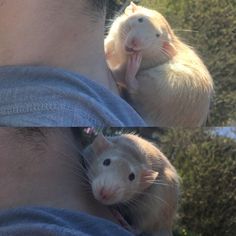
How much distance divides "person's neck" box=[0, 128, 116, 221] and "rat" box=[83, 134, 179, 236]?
0.02 meters

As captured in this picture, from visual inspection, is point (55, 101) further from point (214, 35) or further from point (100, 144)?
point (214, 35)

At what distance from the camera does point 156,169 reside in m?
12.3

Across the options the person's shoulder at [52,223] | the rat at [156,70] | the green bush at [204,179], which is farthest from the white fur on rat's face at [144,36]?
the person's shoulder at [52,223]

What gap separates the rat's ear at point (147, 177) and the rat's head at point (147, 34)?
14 centimetres

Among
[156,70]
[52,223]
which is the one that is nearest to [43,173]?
[52,223]

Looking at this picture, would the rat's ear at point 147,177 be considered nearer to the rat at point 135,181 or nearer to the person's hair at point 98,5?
the rat at point 135,181

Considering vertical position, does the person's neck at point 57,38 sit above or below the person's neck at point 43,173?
above

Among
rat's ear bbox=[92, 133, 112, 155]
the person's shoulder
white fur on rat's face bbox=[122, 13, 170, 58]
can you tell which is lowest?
the person's shoulder

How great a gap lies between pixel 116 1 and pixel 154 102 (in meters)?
0.13

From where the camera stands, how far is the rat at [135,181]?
1232 cm

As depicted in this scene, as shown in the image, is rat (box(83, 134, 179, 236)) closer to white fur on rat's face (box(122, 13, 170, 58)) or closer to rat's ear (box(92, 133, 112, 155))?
rat's ear (box(92, 133, 112, 155))

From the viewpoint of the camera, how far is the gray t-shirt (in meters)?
12.3

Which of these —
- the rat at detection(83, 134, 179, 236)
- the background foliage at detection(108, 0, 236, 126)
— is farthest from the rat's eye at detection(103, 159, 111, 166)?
the background foliage at detection(108, 0, 236, 126)

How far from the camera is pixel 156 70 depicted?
40.5 ft
